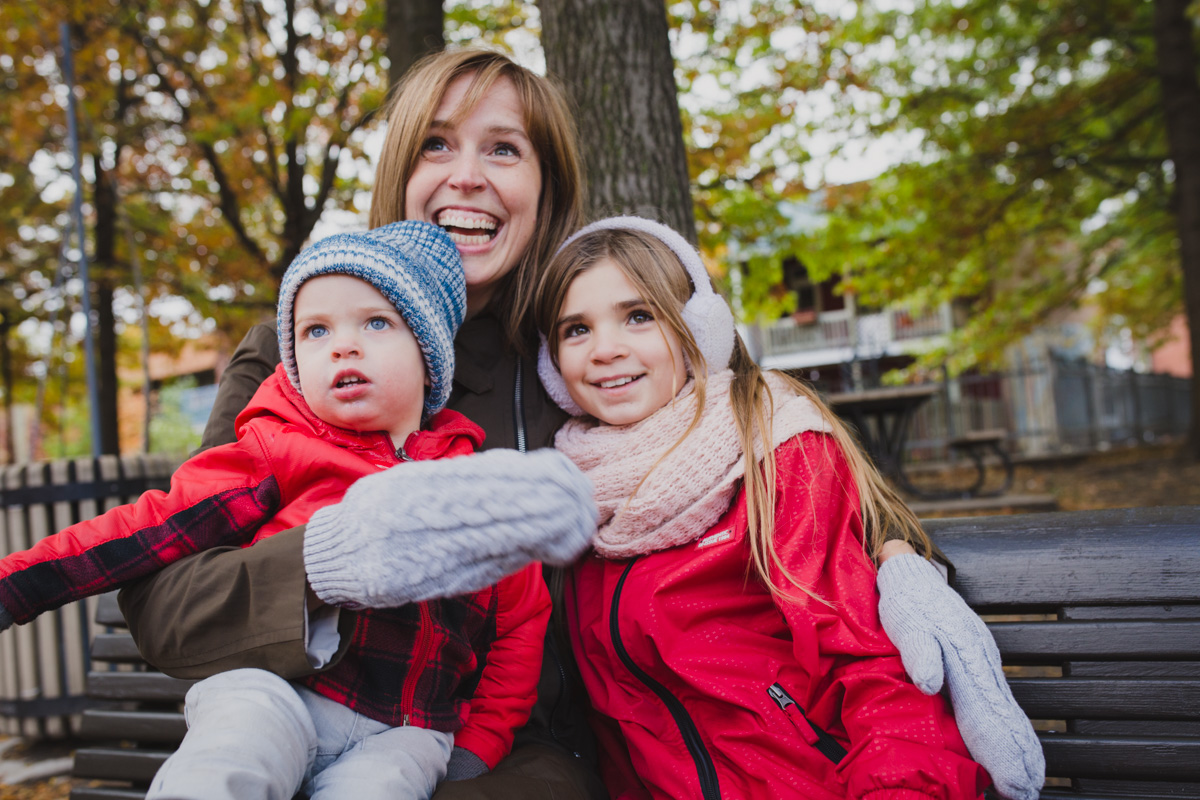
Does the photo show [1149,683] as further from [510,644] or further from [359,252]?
[359,252]

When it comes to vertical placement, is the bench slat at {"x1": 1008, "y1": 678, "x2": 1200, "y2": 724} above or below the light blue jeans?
below

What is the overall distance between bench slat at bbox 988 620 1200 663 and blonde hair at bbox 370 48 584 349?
1.38 meters

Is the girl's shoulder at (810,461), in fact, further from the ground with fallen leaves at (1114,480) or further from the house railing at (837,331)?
the house railing at (837,331)

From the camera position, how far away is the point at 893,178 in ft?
31.8

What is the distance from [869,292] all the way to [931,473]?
4118mm

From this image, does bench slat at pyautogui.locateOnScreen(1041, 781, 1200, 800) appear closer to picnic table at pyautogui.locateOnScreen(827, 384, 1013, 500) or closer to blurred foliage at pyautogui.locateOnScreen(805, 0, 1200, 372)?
picnic table at pyautogui.locateOnScreen(827, 384, 1013, 500)

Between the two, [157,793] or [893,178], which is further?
[893,178]

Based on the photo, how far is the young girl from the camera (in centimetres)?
158

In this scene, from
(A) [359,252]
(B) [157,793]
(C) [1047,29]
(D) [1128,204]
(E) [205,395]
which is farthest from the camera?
(E) [205,395]

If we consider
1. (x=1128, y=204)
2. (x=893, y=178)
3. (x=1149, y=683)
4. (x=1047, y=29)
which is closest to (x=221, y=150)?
(x=893, y=178)

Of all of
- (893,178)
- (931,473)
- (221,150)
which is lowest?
(931,473)

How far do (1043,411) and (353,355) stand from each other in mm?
17810

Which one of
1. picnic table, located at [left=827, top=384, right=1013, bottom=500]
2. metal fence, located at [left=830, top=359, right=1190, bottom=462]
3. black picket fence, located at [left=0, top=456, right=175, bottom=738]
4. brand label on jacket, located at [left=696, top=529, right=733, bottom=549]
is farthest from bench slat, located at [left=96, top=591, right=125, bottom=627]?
metal fence, located at [left=830, top=359, right=1190, bottom=462]

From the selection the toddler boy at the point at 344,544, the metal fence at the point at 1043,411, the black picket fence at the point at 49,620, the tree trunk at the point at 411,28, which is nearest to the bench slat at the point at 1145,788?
the toddler boy at the point at 344,544
